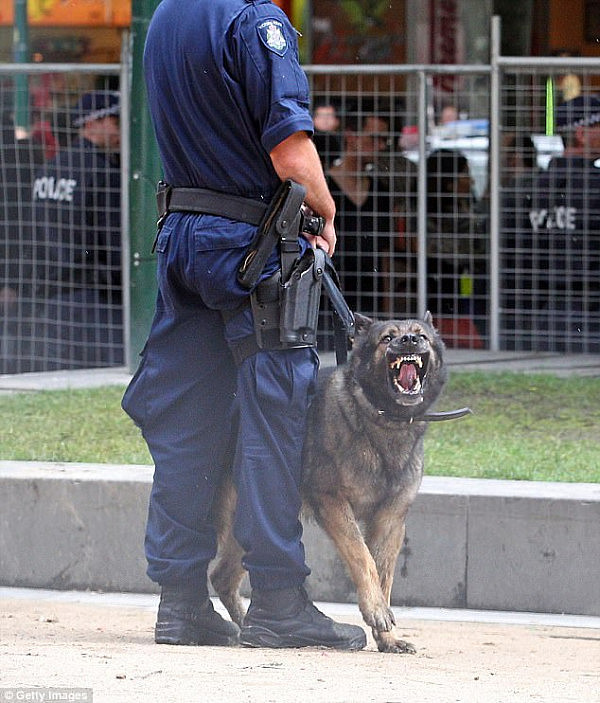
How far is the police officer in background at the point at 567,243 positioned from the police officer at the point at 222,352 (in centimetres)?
580

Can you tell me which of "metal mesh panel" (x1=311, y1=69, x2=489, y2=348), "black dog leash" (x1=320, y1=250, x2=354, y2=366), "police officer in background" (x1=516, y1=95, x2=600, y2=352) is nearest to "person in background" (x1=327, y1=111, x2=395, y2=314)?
"metal mesh panel" (x1=311, y1=69, x2=489, y2=348)

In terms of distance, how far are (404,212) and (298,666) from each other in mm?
6265

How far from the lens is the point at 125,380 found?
891cm

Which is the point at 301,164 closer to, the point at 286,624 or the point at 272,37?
the point at 272,37

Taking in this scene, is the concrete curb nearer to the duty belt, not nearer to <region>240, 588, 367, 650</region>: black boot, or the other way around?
<region>240, 588, 367, 650</region>: black boot

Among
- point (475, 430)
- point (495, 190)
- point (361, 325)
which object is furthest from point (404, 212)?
point (361, 325)

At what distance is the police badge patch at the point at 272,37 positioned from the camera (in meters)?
4.31

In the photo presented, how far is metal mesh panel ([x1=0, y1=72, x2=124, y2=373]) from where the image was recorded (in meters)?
10.0

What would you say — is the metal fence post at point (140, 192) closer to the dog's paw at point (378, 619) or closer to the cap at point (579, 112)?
the cap at point (579, 112)

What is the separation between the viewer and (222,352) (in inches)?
185

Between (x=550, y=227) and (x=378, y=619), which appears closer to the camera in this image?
(x=378, y=619)

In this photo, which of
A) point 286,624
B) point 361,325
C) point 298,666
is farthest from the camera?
point 361,325

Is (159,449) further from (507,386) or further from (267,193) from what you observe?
(507,386)

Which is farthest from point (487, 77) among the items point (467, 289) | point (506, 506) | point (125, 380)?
point (506, 506)
